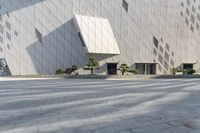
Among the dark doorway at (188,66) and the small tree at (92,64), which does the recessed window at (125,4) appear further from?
the dark doorway at (188,66)

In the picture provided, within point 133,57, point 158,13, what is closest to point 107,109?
point 133,57

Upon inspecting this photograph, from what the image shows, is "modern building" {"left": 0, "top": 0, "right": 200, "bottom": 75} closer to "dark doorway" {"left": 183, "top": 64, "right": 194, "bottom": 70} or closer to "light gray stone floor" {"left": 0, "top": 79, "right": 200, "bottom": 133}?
"dark doorway" {"left": 183, "top": 64, "right": 194, "bottom": 70}

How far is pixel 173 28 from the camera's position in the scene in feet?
140

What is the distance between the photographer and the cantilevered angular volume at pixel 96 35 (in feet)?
110

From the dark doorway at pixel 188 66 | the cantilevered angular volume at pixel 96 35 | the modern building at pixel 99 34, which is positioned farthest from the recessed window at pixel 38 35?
the dark doorway at pixel 188 66

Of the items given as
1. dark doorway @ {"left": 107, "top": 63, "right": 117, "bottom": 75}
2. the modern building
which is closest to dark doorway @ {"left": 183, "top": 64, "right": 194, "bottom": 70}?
the modern building

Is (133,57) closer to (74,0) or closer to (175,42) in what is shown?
(175,42)

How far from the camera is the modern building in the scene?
31.9 m

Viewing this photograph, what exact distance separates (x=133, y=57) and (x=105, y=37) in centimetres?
584

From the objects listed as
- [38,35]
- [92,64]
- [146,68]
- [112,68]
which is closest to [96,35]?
[92,64]

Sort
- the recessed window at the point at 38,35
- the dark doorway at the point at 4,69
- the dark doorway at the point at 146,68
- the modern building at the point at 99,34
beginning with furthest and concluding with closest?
the dark doorway at the point at 146,68
the recessed window at the point at 38,35
the modern building at the point at 99,34
the dark doorway at the point at 4,69

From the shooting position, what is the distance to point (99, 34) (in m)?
35.4

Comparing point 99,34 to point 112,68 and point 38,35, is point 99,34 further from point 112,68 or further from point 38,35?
point 38,35

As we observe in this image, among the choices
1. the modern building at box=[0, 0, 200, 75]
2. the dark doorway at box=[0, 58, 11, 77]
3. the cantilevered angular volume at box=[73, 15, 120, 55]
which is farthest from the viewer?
the cantilevered angular volume at box=[73, 15, 120, 55]
